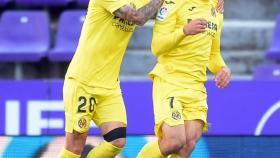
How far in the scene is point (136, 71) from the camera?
30.1ft

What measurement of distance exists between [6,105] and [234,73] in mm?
2975

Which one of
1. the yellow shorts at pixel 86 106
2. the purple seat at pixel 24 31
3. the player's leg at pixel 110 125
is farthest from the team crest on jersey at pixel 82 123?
the purple seat at pixel 24 31

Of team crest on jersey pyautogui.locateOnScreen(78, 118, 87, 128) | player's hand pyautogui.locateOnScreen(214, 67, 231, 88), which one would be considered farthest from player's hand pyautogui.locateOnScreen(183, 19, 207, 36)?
team crest on jersey pyautogui.locateOnScreen(78, 118, 87, 128)

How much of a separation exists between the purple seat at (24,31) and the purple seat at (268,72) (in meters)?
2.27

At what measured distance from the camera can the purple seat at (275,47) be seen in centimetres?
873

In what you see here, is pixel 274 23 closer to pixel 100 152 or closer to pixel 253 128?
pixel 253 128

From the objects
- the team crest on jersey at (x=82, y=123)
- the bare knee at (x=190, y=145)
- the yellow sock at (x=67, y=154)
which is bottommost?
the yellow sock at (x=67, y=154)

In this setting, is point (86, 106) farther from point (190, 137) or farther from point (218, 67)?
point (218, 67)

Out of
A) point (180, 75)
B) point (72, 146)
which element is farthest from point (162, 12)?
point (72, 146)

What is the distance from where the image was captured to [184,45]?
217 inches

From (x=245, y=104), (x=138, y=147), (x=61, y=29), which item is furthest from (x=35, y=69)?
(x=138, y=147)

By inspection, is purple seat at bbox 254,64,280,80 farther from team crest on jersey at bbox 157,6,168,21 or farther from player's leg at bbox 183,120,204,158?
team crest on jersey at bbox 157,6,168,21

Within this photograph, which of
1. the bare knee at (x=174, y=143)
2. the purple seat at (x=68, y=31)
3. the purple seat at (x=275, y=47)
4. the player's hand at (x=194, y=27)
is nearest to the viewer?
the player's hand at (x=194, y=27)

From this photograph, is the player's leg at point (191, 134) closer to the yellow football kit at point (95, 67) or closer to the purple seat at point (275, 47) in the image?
the yellow football kit at point (95, 67)
